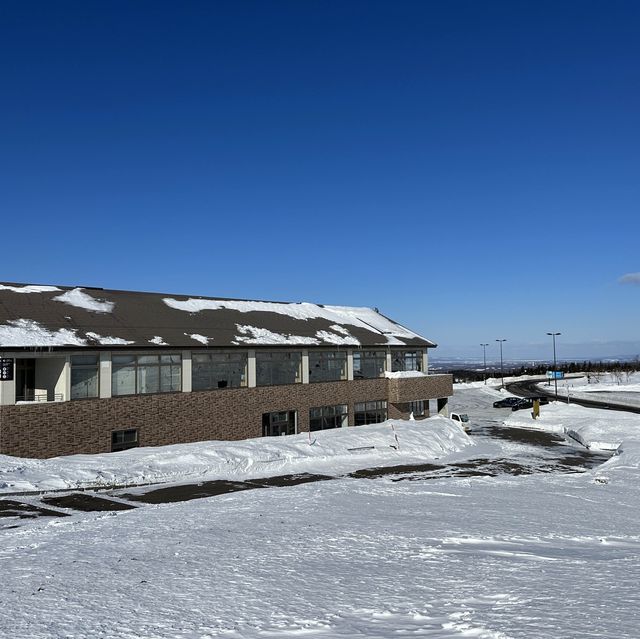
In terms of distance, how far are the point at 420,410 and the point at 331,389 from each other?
9.92m

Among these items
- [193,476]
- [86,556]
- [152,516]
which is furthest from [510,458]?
[86,556]

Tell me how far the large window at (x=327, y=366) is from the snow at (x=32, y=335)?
14.7 meters

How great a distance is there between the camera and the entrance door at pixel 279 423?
34.4m

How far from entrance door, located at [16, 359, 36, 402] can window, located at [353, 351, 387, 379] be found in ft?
65.2

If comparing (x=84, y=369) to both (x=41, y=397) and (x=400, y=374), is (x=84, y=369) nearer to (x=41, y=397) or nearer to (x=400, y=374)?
(x=41, y=397)

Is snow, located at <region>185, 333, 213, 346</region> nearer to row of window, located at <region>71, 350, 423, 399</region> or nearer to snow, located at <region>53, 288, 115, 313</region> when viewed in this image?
row of window, located at <region>71, 350, 423, 399</region>

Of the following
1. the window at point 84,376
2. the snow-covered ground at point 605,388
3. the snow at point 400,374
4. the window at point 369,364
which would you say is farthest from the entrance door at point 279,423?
the snow-covered ground at point 605,388

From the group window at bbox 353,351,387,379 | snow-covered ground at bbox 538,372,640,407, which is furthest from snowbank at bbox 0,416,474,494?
snow-covered ground at bbox 538,372,640,407

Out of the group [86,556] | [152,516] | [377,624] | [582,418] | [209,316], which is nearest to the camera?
[377,624]

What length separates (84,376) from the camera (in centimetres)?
2706

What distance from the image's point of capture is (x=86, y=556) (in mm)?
11094

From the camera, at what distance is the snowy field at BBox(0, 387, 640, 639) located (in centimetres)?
764

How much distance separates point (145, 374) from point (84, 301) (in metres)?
5.68

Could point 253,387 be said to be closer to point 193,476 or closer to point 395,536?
point 193,476
